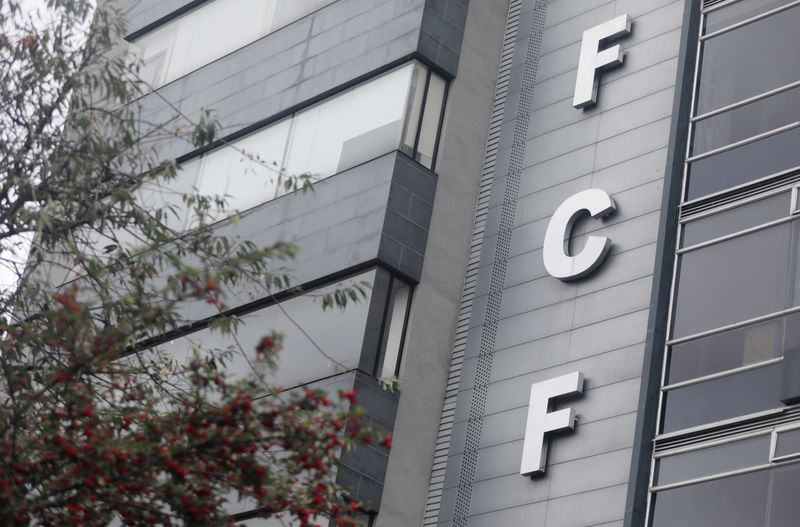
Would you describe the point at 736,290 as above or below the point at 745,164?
below

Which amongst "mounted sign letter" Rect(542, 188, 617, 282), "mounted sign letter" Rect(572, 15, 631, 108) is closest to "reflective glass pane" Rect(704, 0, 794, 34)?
"mounted sign letter" Rect(572, 15, 631, 108)

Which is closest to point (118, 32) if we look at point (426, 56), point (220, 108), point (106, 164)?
point (106, 164)

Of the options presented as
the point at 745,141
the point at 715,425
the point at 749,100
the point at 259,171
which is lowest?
the point at 715,425

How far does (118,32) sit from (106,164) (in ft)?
8.27

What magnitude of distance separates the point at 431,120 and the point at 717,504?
11.0 meters

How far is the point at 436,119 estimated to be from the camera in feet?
91.0

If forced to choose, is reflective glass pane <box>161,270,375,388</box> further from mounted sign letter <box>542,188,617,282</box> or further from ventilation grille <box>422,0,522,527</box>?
mounted sign letter <box>542,188,617,282</box>

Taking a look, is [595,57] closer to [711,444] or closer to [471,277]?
[471,277]

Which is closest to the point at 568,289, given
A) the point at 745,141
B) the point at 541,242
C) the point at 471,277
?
the point at 541,242

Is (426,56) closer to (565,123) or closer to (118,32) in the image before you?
(565,123)

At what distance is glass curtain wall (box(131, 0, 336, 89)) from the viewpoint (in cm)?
3206

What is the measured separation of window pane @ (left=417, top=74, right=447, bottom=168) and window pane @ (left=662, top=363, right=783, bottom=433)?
26.8 feet

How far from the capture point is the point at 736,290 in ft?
69.2

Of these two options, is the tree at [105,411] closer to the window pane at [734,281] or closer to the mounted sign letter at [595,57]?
the window pane at [734,281]
